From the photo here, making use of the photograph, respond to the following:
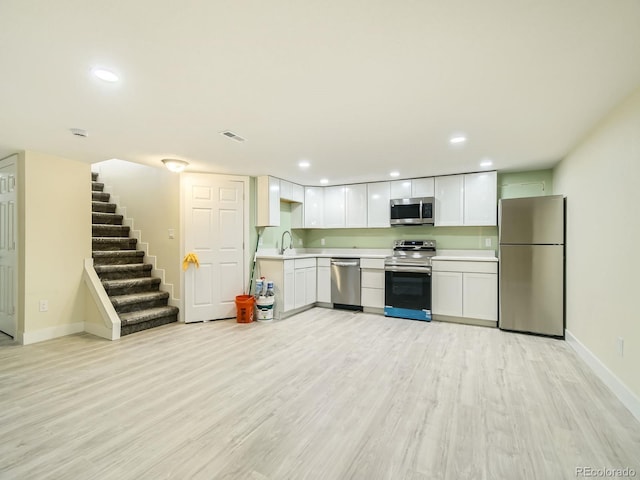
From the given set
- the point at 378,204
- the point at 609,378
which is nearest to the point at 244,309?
the point at 378,204

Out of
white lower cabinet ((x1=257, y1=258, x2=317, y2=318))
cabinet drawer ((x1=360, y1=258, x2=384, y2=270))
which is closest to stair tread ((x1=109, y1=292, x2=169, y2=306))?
white lower cabinet ((x1=257, y1=258, x2=317, y2=318))

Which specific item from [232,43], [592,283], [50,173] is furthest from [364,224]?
[50,173]

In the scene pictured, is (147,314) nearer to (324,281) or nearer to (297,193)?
(324,281)

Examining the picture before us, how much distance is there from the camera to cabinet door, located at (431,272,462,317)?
4.36m

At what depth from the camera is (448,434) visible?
1846mm

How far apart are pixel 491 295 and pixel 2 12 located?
200 inches

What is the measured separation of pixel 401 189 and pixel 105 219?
200 inches

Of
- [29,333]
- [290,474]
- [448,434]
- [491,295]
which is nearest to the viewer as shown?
[290,474]

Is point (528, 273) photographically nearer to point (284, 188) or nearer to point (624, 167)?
point (624, 167)

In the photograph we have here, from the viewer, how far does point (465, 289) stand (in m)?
4.31

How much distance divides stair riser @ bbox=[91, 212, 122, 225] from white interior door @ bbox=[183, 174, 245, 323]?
5.73 ft

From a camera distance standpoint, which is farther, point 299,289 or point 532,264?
point 299,289

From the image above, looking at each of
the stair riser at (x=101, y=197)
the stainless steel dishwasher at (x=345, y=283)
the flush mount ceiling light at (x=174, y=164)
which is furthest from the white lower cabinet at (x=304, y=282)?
the stair riser at (x=101, y=197)

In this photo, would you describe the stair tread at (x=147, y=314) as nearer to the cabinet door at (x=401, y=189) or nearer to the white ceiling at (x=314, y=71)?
the white ceiling at (x=314, y=71)
